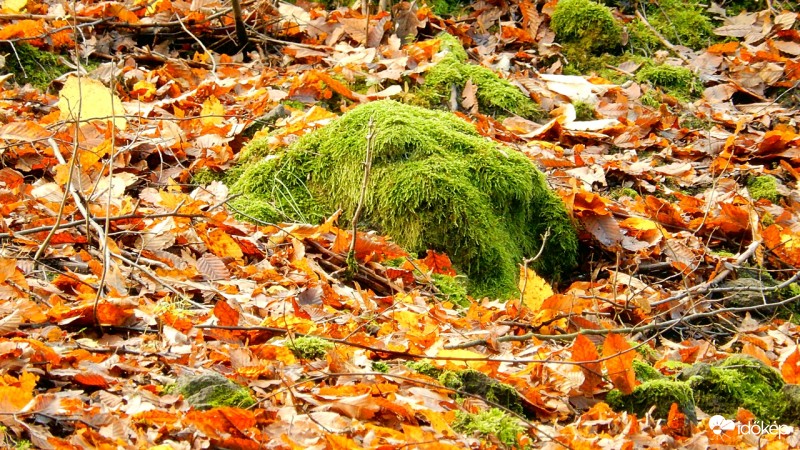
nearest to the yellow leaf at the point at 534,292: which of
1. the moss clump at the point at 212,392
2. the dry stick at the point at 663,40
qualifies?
Result: the moss clump at the point at 212,392

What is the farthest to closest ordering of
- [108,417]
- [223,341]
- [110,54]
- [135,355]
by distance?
[110,54] < [223,341] < [135,355] < [108,417]

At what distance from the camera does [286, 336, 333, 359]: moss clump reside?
2.77 m

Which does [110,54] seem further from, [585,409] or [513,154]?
[585,409]

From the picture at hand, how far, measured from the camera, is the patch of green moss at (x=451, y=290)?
12.7ft

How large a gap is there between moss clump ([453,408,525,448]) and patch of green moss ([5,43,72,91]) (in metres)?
4.38

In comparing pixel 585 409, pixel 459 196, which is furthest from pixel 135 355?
pixel 459 196

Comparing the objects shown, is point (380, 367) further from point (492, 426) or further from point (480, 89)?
point (480, 89)

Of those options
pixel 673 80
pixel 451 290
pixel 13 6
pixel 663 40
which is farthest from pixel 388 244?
pixel 663 40

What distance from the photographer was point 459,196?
4.30m

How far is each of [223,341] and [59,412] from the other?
2.37 ft

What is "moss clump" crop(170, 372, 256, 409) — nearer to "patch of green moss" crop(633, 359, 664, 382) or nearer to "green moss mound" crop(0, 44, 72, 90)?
"patch of green moss" crop(633, 359, 664, 382)

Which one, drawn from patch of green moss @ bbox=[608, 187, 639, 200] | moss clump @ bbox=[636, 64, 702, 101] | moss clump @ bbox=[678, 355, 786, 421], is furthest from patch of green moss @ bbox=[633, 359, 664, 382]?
moss clump @ bbox=[636, 64, 702, 101]

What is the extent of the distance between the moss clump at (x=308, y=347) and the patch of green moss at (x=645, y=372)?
1141 mm

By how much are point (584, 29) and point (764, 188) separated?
8.40 ft
